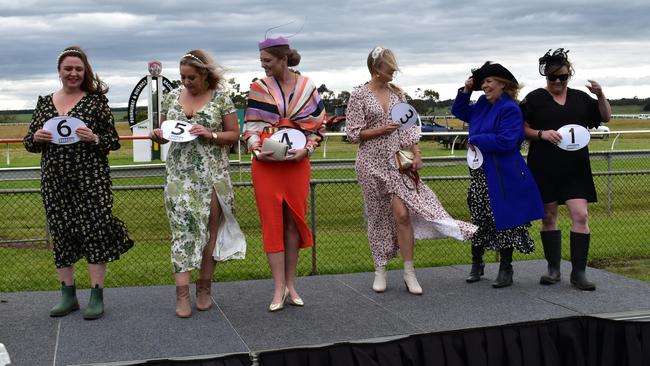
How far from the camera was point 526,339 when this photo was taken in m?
4.71

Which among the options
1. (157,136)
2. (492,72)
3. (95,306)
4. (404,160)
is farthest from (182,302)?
(492,72)

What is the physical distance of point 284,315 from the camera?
232 inches

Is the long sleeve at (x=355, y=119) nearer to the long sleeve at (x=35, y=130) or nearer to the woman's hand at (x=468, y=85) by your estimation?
the woman's hand at (x=468, y=85)

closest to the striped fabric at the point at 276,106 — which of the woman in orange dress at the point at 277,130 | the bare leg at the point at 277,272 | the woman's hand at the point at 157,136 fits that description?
the woman in orange dress at the point at 277,130

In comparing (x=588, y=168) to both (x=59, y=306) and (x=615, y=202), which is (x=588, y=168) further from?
(x=615, y=202)

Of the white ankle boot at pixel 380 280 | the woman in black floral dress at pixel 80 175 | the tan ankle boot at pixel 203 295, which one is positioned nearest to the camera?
the woman in black floral dress at pixel 80 175

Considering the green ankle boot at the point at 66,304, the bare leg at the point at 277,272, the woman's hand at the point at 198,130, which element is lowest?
the green ankle boot at the point at 66,304

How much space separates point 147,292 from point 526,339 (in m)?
3.20

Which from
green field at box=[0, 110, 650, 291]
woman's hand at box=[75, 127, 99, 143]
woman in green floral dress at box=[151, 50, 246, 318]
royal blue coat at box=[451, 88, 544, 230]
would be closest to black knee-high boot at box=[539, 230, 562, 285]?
royal blue coat at box=[451, 88, 544, 230]

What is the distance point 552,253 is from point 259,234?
13.5 feet

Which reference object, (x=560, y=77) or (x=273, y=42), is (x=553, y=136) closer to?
(x=560, y=77)

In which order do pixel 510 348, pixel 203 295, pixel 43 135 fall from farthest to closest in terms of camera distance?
pixel 203 295 < pixel 43 135 < pixel 510 348

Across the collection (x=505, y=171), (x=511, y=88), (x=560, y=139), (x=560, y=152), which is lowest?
(x=505, y=171)

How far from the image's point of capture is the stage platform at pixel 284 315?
510 centimetres
